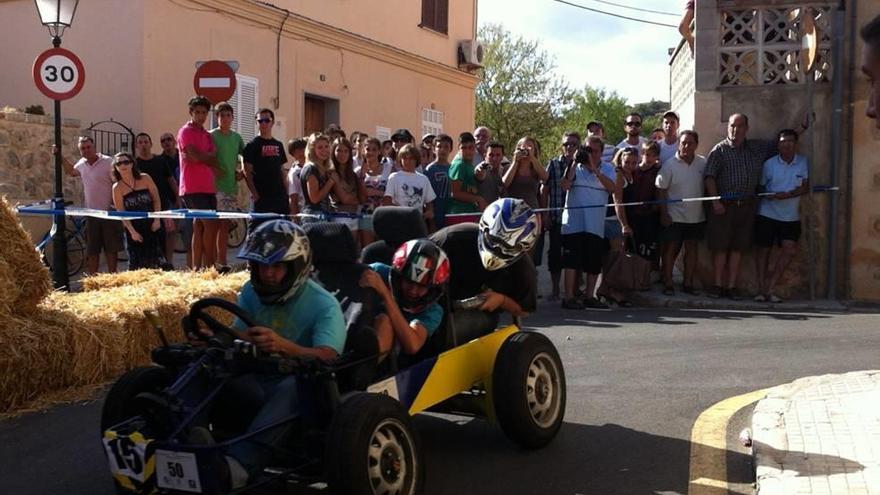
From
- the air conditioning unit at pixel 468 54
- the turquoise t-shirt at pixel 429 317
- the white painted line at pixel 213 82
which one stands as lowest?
the turquoise t-shirt at pixel 429 317

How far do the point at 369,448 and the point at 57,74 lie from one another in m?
8.28

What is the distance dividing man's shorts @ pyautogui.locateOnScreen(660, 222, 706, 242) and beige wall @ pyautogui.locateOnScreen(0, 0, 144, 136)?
9768 millimetres

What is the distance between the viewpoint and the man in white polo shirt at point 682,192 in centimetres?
1227

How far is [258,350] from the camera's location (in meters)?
4.45

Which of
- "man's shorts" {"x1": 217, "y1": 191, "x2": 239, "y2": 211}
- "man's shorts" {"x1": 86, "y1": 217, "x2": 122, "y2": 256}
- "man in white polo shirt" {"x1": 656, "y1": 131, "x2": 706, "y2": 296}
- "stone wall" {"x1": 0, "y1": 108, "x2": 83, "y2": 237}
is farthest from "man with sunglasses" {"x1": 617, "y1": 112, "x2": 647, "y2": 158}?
"stone wall" {"x1": 0, "y1": 108, "x2": 83, "y2": 237}

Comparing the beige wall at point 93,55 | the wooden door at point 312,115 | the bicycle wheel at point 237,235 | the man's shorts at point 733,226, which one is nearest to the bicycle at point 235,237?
the bicycle wheel at point 237,235

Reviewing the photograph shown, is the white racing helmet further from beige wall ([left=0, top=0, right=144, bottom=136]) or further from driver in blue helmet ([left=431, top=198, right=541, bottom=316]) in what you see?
beige wall ([left=0, top=0, right=144, bottom=136])

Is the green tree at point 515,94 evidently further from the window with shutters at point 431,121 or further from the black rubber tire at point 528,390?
the black rubber tire at point 528,390

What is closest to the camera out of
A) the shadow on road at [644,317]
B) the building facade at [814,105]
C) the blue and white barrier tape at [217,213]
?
the blue and white barrier tape at [217,213]

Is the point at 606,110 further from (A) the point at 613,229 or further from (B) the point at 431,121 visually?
(A) the point at 613,229

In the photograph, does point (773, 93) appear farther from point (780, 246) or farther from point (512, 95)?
point (512, 95)

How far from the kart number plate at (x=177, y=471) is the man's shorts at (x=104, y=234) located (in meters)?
8.45

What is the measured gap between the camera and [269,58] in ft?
68.7

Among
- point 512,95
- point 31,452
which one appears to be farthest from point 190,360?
point 512,95
